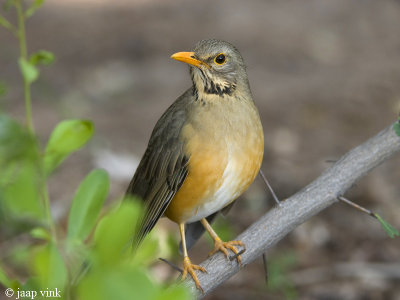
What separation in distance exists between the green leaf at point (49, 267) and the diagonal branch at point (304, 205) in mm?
1855

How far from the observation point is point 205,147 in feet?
11.4

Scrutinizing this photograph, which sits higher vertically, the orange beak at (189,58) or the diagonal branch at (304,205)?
the orange beak at (189,58)

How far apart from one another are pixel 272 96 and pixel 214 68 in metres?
5.30

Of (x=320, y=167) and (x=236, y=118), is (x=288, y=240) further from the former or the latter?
(x=236, y=118)

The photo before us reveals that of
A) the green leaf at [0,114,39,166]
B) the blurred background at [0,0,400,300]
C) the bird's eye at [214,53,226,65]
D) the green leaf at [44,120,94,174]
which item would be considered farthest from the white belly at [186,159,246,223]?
the green leaf at [0,114,39,166]

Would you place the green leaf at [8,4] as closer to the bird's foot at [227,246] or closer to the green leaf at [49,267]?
the green leaf at [49,267]

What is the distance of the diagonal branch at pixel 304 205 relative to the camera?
3.25 m

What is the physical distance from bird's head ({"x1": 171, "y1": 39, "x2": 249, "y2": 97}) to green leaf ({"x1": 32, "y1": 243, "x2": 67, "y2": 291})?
2416 mm

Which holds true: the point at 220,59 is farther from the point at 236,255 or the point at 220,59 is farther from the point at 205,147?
the point at 236,255

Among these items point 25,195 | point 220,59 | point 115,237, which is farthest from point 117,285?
point 220,59

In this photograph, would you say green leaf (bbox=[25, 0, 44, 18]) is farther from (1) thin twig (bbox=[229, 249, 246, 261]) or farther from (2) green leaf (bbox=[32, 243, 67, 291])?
(1) thin twig (bbox=[229, 249, 246, 261])

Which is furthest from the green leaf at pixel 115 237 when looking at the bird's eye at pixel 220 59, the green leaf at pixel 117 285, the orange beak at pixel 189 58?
the bird's eye at pixel 220 59

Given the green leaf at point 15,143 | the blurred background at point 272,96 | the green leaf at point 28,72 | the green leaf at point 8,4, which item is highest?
the green leaf at point 8,4

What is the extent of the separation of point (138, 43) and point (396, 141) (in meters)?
8.33
